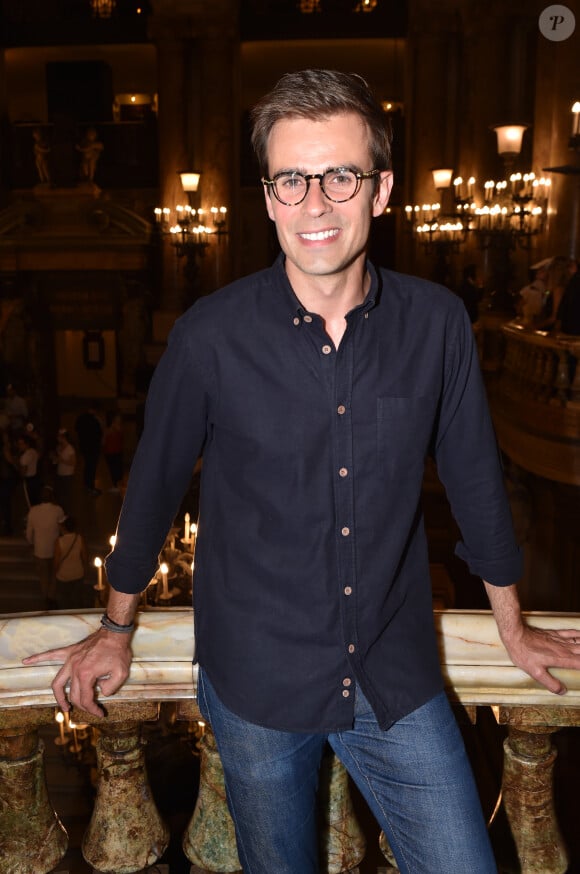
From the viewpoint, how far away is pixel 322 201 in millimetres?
1797

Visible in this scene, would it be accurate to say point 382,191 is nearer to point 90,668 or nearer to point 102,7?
point 90,668

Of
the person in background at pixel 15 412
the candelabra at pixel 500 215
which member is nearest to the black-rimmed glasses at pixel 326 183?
the candelabra at pixel 500 215

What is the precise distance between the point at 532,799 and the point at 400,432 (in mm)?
891

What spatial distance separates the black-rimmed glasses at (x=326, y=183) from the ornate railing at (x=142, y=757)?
→ 96cm

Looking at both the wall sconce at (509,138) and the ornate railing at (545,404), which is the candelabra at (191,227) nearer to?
the wall sconce at (509,138)

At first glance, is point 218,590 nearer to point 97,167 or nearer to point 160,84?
point 160,84

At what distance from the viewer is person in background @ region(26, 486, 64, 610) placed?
10156 mm

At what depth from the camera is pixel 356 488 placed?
1.82 m

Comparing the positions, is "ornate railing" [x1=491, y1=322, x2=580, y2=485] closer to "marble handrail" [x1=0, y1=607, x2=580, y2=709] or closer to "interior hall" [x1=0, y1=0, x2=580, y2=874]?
"interior hall" [x1=0, y1=0, x2=580, y2=874]

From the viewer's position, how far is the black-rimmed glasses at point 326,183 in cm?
179

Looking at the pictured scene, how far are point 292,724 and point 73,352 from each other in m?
22.2

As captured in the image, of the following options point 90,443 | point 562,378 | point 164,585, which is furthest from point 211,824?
point 90,443

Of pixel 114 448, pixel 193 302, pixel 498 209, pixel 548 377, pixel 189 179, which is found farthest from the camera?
pixel 193 302

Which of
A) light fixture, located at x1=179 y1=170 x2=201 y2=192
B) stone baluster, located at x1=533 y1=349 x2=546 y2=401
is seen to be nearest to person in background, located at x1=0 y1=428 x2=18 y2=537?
light fixture, located at x1=179 y1=170 x2=201 y2=192
